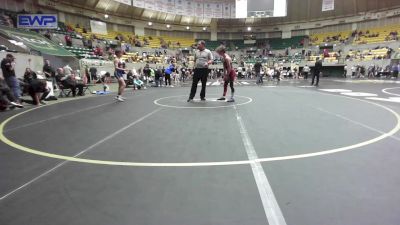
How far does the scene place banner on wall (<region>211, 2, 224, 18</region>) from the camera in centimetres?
4678

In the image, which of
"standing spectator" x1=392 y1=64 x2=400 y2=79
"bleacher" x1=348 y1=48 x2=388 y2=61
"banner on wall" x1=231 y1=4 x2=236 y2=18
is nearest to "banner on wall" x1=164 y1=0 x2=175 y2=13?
"banner on wall" x1=231 y1=4 x2=236 y2=18

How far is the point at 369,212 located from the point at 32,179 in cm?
274

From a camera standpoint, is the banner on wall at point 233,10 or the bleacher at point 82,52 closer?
the bleacher at point 82,52

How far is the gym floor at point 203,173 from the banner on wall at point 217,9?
147 ft

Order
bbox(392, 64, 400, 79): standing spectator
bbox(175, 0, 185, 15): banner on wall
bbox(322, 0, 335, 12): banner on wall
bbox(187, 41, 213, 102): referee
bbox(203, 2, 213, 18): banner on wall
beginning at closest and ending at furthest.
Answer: bbox(187, 41, 213, 102): referee < bbox(392, 64, 400, 79): standing spectator < bbox(322, 0, 335, 12): banner on wall < bbox(175, 0, 185, 15): banner on wall < bbox(203, 2, 213, 18): banner on wall

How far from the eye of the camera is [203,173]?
2.73 meters

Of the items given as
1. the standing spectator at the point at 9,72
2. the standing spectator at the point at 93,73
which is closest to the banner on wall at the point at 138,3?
the standing spectator at the point at 93,73

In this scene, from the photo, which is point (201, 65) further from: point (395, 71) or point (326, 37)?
point (326, 37)

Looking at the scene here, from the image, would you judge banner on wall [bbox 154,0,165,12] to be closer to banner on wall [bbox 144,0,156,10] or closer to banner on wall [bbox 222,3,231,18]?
banner on wall [bbox 144,0,156,10]

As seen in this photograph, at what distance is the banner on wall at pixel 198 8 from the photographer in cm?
4553

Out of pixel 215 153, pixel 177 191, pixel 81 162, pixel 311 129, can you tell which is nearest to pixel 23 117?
pixel 81 162

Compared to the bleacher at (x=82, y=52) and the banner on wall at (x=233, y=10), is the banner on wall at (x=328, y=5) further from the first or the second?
the bleacher at (x=82, y=52)

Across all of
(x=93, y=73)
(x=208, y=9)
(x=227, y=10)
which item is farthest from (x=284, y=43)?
(x=93, y=73)

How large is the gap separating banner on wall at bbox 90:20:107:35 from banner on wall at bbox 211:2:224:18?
1795cm
